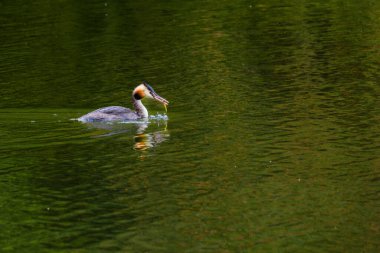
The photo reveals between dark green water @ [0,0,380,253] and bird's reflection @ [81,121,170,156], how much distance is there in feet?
0.24

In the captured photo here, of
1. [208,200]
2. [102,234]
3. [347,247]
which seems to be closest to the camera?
[347,247]

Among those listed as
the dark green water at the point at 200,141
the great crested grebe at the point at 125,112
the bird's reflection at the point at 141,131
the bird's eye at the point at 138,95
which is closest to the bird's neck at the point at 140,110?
the great crested grebe at the point at 125,112

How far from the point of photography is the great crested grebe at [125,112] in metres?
24.6

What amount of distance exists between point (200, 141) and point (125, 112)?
3559mm

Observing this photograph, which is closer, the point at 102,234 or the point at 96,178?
the point at 102,234

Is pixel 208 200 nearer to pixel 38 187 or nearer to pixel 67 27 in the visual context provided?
pixel 38 187

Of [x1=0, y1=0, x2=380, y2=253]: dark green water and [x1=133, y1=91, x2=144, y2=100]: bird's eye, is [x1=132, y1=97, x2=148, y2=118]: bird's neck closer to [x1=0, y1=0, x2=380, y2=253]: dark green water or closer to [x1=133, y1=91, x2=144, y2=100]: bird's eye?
[x1=133, y1=91, x2=144, y2=100]: bird's eye

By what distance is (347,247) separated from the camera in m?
14.8

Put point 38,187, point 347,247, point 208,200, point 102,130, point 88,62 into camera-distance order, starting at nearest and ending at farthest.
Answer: point 347,247 → point 208,200 → point 38,187 → point 102,130 → point 88,62

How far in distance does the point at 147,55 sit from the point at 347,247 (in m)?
21.8

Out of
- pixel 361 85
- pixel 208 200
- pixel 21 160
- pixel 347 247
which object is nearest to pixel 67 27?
pixel 361 85

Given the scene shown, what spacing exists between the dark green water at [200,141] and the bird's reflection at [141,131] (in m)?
0.07

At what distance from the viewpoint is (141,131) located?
2433cm

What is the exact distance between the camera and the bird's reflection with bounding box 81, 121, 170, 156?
74.2 feet
